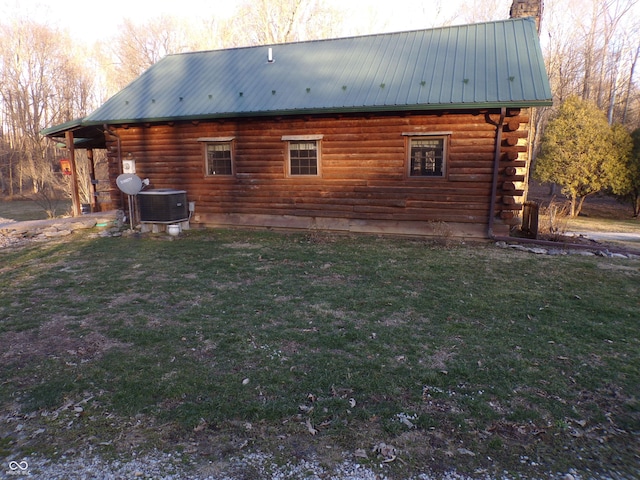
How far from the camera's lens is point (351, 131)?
9.82m

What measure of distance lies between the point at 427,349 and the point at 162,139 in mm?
10251

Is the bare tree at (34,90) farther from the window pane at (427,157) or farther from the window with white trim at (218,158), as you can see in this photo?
the window pane at (427,157)

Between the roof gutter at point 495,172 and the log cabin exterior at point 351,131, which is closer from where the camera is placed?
the roof gutter at point 495,172

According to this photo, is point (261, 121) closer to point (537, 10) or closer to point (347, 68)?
point (347, 68)

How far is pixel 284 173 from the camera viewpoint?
416 inches

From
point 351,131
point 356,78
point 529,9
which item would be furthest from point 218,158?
point 529,9

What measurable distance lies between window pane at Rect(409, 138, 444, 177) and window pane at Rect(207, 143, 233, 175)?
5112 mm

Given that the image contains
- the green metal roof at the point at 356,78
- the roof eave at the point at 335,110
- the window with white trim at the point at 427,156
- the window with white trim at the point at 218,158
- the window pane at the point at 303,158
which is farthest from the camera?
the window with white trim at the point at 218,158

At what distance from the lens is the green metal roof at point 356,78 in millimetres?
8828

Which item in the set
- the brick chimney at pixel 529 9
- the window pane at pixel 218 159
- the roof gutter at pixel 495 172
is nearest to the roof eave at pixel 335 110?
the roof gutter at pixel 495 172

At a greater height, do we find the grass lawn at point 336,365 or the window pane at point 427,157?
the window pane at point 427,157

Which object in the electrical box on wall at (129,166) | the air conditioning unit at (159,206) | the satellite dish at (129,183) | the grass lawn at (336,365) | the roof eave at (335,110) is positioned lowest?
the grass lawn at (336,365)

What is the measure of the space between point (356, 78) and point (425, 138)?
2564 mm

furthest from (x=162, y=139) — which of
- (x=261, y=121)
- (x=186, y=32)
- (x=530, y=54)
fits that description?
(x=186, y=32)
